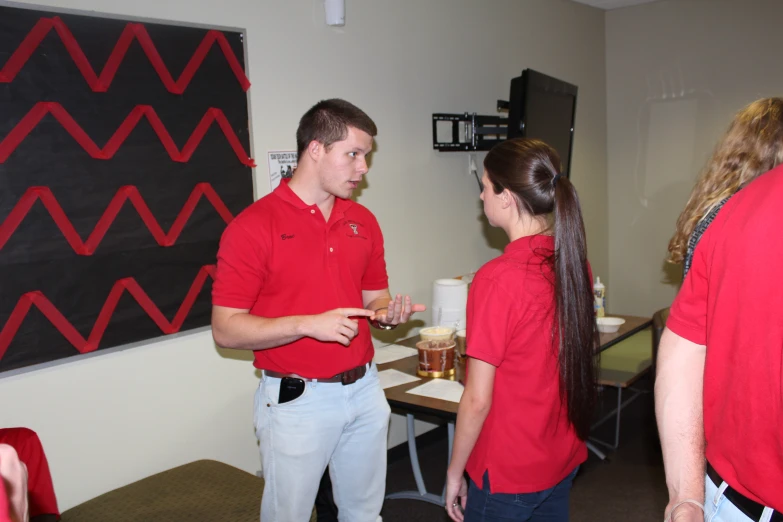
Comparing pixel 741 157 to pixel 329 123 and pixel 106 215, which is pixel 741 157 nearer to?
pixel 329 123

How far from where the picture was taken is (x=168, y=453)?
2537mm

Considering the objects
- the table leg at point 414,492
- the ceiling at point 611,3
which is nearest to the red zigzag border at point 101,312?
the table leg at point 414,492

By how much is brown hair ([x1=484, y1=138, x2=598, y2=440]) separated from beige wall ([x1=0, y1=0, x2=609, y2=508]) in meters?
1.41

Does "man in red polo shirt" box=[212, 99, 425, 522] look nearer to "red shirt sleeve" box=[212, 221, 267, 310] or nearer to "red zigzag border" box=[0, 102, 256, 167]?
"red shirt sleeve" box=[212, 221, 267, 310]

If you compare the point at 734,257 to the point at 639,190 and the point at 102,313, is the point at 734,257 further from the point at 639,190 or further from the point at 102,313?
the point at 639,190

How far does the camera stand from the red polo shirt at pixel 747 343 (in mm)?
978

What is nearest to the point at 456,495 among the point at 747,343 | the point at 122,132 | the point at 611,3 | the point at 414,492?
the point at 747,343

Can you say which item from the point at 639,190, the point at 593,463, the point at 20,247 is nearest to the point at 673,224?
the point at 639,190

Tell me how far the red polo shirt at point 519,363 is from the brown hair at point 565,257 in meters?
0.03

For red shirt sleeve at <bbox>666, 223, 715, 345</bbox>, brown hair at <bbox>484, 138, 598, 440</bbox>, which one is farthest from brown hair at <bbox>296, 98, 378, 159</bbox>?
red shirt sleeve at <bbox>666, 223, 715, 345</bbox>

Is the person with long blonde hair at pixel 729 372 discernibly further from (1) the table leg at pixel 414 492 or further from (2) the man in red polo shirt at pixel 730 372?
(1) the table leg at pixel 414 492

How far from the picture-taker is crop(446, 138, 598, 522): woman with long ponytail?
158 cm

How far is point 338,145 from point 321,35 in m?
1.21

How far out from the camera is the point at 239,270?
1.86 metres
